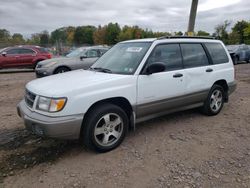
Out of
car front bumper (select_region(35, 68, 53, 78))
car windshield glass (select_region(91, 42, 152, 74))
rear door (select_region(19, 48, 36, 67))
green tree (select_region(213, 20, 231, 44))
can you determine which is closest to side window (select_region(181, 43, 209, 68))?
car windshield glass (select_region(91, 42, 152, 74))

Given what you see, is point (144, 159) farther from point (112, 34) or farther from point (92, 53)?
point (112, 34)

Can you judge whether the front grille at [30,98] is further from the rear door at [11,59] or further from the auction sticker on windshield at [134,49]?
the rear door at [11,59]

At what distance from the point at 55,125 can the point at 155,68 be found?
70.2 inches

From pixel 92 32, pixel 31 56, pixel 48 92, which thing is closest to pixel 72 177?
pixel 48 92

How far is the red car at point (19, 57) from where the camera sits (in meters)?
13.9

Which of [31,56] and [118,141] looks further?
[31,56]

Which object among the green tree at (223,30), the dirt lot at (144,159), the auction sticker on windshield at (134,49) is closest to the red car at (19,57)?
the dirt lot at (144,159)

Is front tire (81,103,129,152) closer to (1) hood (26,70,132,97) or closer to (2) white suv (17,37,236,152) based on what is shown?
(2) white suv (17,37,236,152)

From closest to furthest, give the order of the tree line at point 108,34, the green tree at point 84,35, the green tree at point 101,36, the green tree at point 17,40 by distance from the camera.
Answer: the green tree at point 17,40, the tree line at point 108,34, the green tree at point 101,36, the green tree at point 84,35

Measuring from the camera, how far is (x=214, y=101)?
5.20 metres

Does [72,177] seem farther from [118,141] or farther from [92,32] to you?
[92,32]

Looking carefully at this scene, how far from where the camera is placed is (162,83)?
4.02m

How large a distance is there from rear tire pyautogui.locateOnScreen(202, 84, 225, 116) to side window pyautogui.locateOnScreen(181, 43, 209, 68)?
26.6 inches

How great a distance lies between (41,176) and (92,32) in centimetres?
7480
